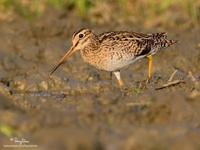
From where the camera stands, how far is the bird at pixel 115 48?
944cm

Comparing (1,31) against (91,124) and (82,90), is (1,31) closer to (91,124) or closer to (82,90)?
(82,90)

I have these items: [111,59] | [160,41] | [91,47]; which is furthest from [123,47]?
[160,41]

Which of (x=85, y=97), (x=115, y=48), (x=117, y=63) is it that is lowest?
(x=85, y=97)

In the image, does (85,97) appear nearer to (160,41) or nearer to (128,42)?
(128,42)

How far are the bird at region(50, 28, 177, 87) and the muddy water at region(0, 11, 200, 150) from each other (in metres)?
0.29

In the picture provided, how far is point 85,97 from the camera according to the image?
28.6 feet

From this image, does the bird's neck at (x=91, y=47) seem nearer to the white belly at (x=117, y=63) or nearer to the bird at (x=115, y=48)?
the bird at (x=115, y=48)

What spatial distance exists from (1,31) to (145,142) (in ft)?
20.5

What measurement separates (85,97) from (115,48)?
0.99m

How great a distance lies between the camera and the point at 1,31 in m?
12.0

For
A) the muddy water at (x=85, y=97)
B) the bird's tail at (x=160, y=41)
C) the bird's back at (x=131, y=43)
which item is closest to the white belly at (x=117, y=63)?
the bird's back at (x=131, y=43)

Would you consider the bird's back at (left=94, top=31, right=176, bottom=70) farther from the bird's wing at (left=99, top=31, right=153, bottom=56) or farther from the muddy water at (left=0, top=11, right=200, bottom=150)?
the muddy water at (left=0, top=11, right=200, bottom=150)

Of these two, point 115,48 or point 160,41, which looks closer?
point 115,48

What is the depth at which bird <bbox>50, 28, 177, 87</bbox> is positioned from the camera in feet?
31.0
